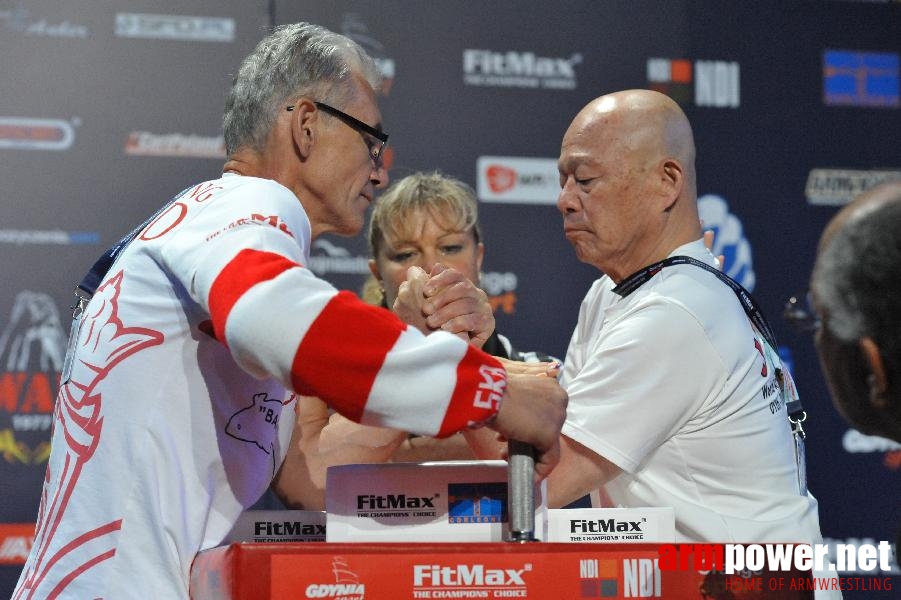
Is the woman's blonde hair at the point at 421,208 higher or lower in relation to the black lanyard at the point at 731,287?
higher

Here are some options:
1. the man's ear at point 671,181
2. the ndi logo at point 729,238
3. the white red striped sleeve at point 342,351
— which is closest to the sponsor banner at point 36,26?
the ndi logo at point 729,238

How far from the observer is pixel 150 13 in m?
4.32

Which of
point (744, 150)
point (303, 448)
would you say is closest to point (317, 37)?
point (303, 448)

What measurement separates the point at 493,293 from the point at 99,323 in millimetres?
2913

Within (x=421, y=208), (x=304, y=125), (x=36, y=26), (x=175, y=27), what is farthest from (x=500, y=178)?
(x=304, y=125)

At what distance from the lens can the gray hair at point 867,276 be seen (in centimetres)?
100

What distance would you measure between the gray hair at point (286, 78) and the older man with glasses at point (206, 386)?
0.27 meters

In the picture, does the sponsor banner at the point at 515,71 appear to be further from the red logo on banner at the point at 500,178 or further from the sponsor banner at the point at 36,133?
the sponsor banner at the point at 36,133

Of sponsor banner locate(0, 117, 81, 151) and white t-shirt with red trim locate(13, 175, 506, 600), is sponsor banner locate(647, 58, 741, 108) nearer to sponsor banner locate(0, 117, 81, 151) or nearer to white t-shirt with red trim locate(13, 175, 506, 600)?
sponsor banner locate(0, 117, 81, 151)

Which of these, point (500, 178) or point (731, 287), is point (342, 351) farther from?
point (500, 178)

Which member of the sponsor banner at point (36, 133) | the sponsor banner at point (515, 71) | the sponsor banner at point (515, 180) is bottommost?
the sponsor banner at point (515, 180)

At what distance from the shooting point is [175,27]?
4.33 meters

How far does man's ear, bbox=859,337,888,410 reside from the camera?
1030mm

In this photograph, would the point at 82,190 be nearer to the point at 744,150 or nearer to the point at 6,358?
the point at 6,358
